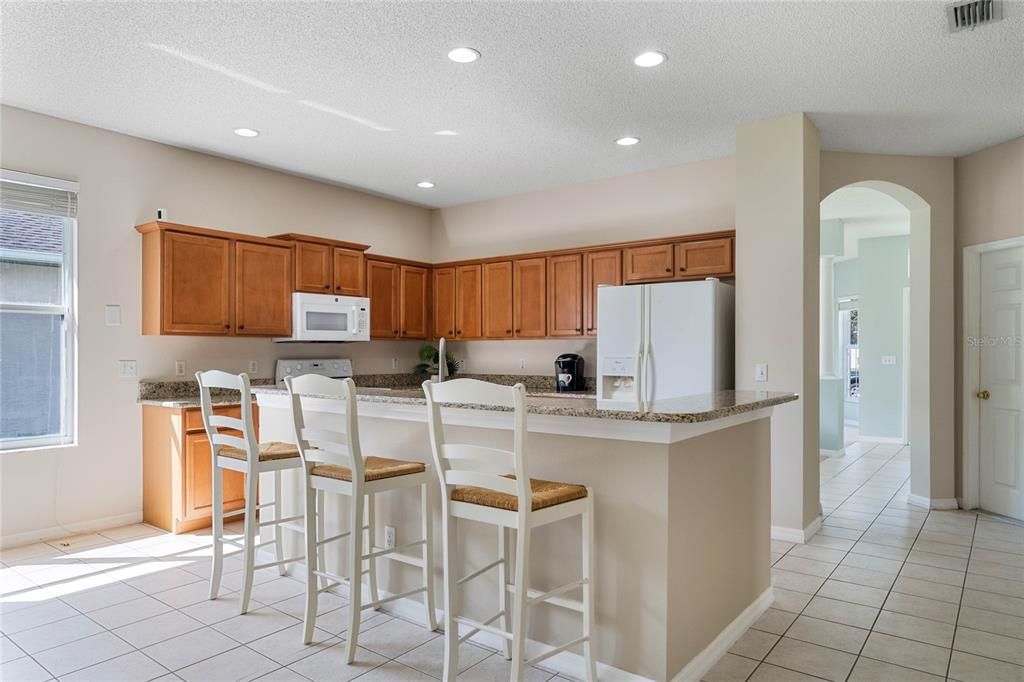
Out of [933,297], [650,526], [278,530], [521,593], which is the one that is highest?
[933,297]

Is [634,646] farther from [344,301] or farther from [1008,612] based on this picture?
[344,301]

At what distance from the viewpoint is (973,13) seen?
9.14 ft

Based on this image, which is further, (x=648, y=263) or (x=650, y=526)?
(x=648, y=263)

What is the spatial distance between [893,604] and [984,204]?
3358 millimetres

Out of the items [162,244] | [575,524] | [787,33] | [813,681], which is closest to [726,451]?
[575,524]

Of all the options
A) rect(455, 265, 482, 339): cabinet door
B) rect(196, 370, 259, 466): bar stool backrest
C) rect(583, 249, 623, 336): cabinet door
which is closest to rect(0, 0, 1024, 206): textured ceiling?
rect(583, 249, 623, 336): cabinet door

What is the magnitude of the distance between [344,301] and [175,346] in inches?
53.8

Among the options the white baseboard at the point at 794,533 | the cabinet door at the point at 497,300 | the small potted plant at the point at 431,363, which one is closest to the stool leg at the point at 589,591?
the white baseboard at the point at 794,533

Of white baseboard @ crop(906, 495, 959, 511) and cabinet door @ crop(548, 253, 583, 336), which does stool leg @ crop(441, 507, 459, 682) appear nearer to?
cabinet door @ crop(548, 253, 583, 336)

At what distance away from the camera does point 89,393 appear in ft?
14.1

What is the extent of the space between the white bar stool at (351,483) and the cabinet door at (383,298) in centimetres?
322

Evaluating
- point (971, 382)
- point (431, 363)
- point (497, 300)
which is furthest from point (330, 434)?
point (971, 382)

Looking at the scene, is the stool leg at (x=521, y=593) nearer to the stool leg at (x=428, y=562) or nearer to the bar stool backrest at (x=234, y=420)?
the stool leg at (x=428, y=562)

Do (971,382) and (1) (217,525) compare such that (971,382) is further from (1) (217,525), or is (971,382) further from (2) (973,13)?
(1) (217,525)
